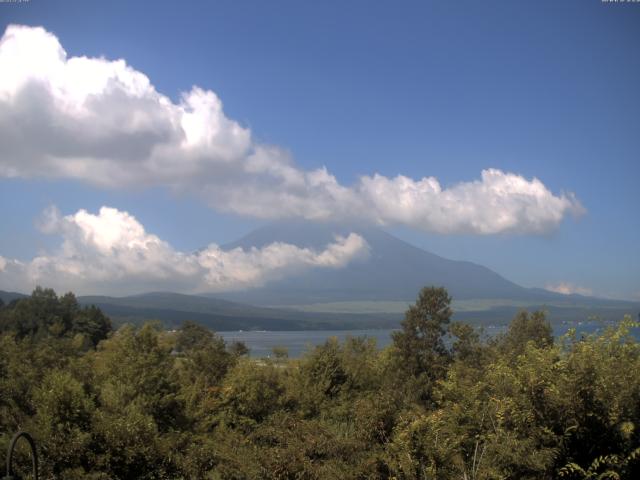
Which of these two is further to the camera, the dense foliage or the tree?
the tree

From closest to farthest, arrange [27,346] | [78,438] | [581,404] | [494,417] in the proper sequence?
[581,404]
[494,417]
[78,438]
[27,346]

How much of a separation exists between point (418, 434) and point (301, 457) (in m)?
1.92

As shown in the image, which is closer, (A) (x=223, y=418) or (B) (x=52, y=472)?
(B) (x=52, y=472)

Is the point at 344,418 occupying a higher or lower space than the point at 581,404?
lower

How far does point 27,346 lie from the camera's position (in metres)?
32.1

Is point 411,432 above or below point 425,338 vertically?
above

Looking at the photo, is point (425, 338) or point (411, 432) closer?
→ point (411, 432)

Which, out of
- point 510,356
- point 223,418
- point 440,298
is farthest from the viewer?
point 440,298

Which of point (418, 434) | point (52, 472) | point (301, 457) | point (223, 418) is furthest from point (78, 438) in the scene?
point (223, 418)

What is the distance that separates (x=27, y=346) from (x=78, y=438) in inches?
905

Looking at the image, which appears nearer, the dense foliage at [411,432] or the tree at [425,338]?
the dense foliage at [411,432]

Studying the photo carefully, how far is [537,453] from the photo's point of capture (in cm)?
937

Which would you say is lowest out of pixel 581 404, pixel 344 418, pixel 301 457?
pixel 344 418

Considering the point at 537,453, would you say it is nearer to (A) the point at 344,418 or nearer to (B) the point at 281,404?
(A) the point at 344,418
